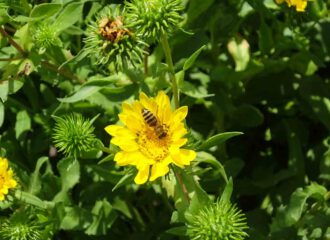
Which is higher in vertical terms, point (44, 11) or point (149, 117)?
point (44, 11)

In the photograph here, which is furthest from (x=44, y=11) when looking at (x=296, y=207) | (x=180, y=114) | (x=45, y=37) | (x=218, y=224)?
(x=296, y=207)

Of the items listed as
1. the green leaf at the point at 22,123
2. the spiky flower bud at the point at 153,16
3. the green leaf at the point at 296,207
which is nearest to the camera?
the spiky flower bud at the point at 153,16

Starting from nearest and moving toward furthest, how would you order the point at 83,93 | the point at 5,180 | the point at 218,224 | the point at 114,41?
the point at 218,224 < the point at 114,41 < the point at 5,180 < the point at 83,93

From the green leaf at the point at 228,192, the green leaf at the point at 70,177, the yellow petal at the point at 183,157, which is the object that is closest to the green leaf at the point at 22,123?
the green leaf at the point at 70,177

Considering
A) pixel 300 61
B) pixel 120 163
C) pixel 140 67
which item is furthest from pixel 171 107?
pixel 300 61

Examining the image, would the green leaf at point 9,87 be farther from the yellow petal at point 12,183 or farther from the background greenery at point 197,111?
the yellow petal at point 12,183

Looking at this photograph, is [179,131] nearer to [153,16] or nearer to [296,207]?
[153,16]
